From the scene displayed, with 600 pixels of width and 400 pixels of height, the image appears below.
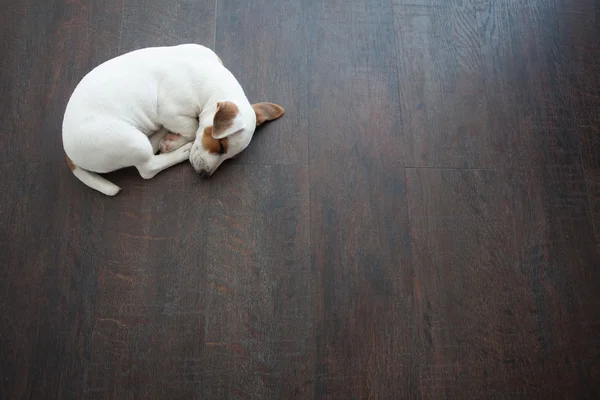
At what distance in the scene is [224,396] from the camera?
1444mm

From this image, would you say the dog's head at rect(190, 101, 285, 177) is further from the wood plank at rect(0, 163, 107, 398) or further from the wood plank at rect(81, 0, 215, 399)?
the wood plank at rect(0, 163, 107, 398)

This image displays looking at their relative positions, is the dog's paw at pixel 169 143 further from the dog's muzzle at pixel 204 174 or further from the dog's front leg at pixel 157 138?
the dog's muzzle at pixel 204 174

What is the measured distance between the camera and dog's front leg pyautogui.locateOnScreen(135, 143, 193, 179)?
1600mm

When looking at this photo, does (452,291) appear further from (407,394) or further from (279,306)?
(279,306)

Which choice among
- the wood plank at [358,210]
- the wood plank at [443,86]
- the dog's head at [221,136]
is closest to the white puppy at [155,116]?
the dog's head at [221,136]

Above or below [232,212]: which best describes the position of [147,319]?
below

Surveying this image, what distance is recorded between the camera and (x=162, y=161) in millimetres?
1628

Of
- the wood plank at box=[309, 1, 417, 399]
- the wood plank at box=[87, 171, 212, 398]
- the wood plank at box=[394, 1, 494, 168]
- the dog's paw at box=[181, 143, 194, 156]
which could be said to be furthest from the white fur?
the wood plank at box=[394, 1, 494, 168]

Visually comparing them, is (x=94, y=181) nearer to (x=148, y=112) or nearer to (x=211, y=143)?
(x=148, y=112)

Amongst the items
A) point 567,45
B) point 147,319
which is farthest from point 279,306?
point 567,45

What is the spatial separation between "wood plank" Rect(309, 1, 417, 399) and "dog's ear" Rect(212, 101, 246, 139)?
371mm

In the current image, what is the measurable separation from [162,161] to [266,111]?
41cm

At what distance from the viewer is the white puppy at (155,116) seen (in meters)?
1.47

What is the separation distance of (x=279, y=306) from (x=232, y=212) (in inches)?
14.5
